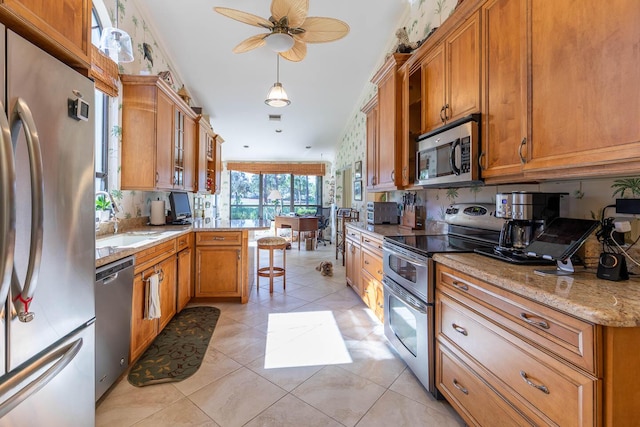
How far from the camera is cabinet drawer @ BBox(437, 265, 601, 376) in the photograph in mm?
847

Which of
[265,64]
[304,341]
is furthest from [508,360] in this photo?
[265,64]

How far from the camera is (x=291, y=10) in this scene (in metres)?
2.24

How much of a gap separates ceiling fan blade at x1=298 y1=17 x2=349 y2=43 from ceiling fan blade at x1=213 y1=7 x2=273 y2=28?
0.32 meters

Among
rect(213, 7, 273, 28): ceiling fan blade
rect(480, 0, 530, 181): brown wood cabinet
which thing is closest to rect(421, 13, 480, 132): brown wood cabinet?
rect(480, 0, 530, 181): brown wood cabinet

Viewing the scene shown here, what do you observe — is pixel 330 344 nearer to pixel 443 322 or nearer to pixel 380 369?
pixel 380 369

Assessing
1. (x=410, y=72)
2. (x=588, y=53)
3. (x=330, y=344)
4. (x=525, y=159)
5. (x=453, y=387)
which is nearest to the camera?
(x=588, y=53)

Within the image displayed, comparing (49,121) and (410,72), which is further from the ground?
(410,72)

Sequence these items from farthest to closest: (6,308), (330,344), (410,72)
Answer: (410,72), (330,344), (6,308)

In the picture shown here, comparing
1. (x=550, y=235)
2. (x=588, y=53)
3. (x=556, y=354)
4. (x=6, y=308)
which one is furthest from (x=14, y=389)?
(x=588, y=53)

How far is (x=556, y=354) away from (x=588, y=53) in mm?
1110

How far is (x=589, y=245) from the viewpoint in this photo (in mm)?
1258

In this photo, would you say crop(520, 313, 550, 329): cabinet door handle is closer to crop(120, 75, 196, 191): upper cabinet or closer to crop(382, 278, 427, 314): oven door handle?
crop(382, 278, 427, 314): oven door handle

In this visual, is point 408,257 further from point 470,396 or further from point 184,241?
point 184,241

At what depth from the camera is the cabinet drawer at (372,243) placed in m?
2.64
